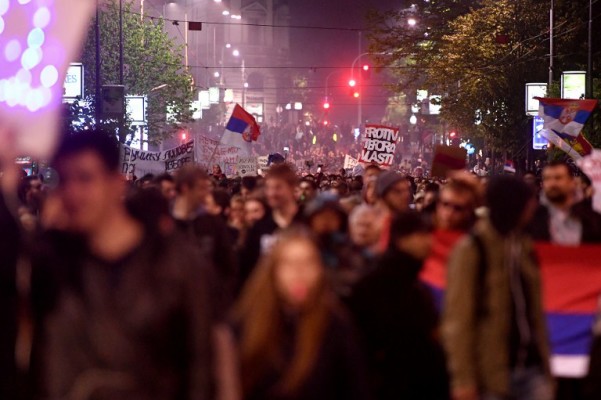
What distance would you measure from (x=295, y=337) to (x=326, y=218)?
102 inches

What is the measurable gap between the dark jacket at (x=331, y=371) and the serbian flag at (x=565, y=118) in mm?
18561

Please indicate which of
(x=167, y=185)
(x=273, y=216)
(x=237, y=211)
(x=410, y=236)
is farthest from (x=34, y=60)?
(x=167, y=185)

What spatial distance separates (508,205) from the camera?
648 centimetres

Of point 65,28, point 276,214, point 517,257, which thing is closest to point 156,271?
point 517,257

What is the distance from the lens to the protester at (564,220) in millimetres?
8947

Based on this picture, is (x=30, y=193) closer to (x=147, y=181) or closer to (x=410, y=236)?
(x=147, y=181)

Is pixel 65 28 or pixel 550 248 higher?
pixel 65 28

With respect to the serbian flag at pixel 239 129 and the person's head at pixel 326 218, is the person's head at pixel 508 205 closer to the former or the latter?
the person's head at pixel 326 218

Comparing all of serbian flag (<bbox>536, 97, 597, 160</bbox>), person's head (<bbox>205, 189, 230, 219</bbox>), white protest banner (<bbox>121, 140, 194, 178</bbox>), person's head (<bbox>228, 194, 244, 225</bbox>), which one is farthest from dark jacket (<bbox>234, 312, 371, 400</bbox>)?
white protest banner (<bbox>121, 140, 194, 178</bbox>)

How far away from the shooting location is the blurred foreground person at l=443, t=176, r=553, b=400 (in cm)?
623

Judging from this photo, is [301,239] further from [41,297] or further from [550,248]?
[550,248]

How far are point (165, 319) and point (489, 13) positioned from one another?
1795 inches

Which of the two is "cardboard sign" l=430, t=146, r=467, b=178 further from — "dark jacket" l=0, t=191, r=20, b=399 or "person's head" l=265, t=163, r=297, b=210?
"dark jacket" l=0, t=191, r=20, b=399

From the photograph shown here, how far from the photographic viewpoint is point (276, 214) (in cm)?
962
